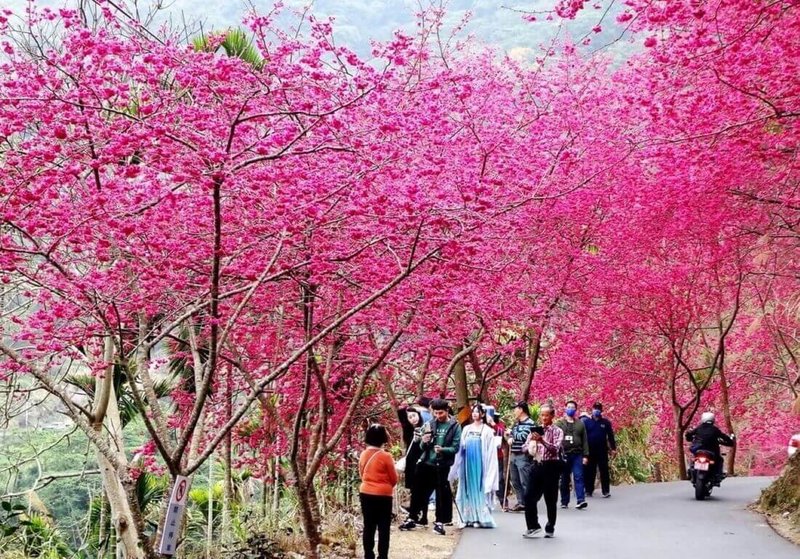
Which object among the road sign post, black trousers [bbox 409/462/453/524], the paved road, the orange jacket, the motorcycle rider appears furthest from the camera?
the motorcycle rider

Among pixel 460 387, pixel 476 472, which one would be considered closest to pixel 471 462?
pixel 476 472

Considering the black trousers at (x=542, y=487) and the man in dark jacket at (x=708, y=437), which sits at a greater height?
the man in dark jacket at (x=708, y=437)

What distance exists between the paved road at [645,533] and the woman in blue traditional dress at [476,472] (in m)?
0.24

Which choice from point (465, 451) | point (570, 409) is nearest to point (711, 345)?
point (570, 409)

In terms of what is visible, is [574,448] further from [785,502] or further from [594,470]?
[785,502]

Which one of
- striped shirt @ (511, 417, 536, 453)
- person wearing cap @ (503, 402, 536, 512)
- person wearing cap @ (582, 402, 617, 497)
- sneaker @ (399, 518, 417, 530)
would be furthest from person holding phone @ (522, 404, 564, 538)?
person wearing cap @ (582, 402, 617, 497)

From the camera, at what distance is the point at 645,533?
11461 mm

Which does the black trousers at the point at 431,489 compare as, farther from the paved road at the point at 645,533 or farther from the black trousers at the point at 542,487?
the black trousers at the point at 542,487

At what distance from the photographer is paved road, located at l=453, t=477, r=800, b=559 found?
389 inches

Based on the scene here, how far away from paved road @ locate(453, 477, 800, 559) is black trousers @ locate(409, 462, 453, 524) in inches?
16.6

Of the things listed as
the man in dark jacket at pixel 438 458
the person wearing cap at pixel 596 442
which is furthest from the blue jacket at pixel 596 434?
the man in dark jacket at pixel 438 458

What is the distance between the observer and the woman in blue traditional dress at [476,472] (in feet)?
38.9

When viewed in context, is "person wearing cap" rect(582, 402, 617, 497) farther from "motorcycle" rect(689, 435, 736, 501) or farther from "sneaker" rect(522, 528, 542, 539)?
"sneaker" rect(522, 528, 542, 539)

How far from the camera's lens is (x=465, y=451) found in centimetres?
1205
